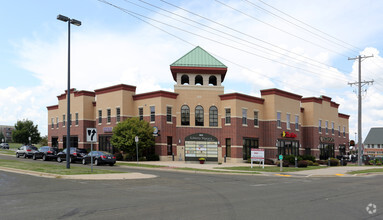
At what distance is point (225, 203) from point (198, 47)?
3889cm

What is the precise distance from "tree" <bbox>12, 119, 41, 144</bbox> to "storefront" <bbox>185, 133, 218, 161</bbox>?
64.5 m

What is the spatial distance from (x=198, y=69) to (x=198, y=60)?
175 centimetres

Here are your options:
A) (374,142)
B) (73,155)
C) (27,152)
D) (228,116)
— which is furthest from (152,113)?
(374,142)

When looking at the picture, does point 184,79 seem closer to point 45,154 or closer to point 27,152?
point 45,154

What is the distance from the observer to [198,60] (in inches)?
1854


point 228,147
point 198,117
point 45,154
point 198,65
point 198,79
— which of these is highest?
point 198,65

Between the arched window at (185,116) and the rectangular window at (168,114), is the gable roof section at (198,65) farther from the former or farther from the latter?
the arched window at (185,116)

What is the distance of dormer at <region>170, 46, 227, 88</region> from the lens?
151 feet

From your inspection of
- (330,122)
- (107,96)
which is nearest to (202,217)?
(107,96)

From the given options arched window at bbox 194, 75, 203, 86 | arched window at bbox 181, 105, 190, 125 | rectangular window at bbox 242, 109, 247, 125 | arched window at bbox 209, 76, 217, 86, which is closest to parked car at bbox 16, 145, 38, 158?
arched window at bbox 181, 105, 190, 125

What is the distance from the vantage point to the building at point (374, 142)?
111m

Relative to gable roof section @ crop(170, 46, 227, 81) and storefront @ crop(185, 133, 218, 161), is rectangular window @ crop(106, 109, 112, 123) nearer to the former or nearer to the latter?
gable roof section @ crop(170, 46, 227, 81)

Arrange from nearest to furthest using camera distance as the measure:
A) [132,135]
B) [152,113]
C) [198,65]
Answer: [132,135] → [152,113] → [198,65]

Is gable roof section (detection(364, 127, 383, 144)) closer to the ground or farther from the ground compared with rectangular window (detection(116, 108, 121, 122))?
closer to the ground
